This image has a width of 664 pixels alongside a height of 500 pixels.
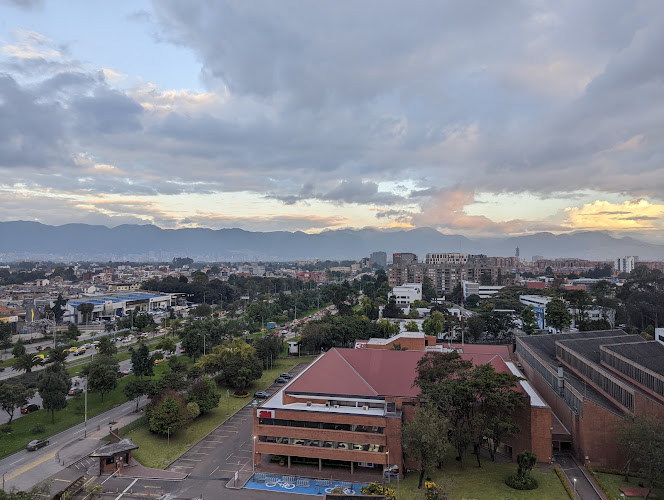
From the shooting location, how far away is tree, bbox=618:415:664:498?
2236 cm

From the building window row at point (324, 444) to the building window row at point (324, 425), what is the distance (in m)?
0.83

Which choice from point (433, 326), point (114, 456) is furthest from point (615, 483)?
point (433, 326)

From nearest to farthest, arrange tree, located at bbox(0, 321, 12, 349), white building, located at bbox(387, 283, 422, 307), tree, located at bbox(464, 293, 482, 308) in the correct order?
tree, located at bbox(0, 321, 12, 349) → white building, located at bbox(387, 283, 422, 307) → tree, located at bbox(464, 293, 482, 308)

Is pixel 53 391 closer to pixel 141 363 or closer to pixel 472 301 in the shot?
pixel 141 363

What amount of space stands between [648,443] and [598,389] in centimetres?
896

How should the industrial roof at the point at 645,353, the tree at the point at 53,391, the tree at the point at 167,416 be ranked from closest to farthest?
the industrial roof at the point at 645,353
the tree at the point at 167,416
the tree at the point at 53,391

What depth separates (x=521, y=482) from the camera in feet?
80.5

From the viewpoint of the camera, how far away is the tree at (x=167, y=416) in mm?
31328

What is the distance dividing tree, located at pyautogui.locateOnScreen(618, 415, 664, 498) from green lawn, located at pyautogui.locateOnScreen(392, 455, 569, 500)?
4.44 metres

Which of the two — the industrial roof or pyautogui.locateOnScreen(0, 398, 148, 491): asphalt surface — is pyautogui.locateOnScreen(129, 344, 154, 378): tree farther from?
the industrial roof

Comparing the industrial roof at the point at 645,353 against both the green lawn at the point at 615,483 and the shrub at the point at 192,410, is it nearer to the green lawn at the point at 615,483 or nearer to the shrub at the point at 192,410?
the green lawn at the point at 615,483

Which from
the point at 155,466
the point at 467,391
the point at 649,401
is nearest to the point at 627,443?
the point at 649,401

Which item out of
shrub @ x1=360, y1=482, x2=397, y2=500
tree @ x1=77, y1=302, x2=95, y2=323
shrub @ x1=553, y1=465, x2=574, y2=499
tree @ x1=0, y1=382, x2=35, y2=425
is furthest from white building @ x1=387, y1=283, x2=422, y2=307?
shrub @ x1=360, y1=482, x2=397, y2=500

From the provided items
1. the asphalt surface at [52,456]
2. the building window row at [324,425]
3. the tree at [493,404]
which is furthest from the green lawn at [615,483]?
the asphalt surface at [52,456]
